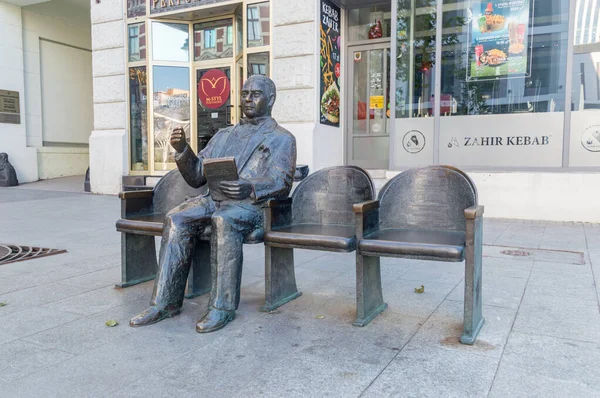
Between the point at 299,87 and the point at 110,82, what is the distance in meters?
4.69

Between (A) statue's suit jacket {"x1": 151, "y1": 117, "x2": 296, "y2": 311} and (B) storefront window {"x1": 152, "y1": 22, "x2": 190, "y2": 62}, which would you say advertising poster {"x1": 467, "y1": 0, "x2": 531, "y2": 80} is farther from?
(A) statue's suit jacket {"x1": 151, "y1": 117, "x2": 296, "y2": 311}

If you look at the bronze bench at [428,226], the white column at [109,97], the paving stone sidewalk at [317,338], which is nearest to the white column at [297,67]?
the white column at [109,97]

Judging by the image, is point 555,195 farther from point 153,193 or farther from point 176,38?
point 176,38

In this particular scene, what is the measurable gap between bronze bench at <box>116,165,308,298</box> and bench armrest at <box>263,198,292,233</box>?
0.30m

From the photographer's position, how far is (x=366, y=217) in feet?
11.3

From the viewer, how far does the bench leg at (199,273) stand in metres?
4.12

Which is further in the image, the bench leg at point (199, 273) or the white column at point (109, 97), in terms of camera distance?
the white column at point (109, 97)

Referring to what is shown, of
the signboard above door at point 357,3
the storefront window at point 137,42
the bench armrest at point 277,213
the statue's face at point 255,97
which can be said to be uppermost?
the signboard above door at point 357,3

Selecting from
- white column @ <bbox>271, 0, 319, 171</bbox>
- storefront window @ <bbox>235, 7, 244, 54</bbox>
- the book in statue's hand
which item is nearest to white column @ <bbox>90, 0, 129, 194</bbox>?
storefront window @ <bbox>235, 7, 244, 54</bbox>

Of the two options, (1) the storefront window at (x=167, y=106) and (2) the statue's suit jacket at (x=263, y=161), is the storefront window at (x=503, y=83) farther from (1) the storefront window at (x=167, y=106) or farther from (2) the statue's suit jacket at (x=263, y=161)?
(2) the statue's suit jacket at (x=263, y=161)

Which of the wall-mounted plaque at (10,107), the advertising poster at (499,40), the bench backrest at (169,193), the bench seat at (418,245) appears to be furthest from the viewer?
the wall-mounted plaque at (10,107)

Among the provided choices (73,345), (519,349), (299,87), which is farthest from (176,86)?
(519,349)

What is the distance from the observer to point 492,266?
5059 millimetres

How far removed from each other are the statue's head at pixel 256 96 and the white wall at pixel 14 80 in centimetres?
1253
